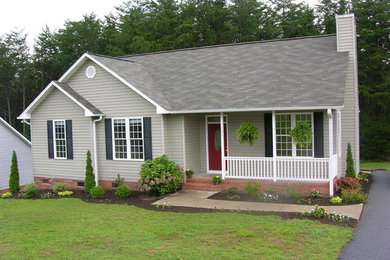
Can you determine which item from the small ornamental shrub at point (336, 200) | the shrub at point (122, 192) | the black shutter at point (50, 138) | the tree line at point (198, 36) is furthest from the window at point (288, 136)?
the tree line at point (198, 36)

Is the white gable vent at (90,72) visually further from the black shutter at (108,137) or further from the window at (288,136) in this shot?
Answer: the window at (288,136)

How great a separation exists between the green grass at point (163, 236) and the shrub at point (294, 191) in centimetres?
253

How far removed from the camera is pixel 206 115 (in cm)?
1562

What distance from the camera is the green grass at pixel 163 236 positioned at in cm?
749

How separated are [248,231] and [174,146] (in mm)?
6524

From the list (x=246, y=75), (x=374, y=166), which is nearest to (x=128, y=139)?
(x=246, y=75)

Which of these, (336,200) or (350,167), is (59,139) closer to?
(336,200)

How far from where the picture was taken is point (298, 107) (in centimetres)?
1221

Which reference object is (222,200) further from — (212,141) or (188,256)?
(188,256)

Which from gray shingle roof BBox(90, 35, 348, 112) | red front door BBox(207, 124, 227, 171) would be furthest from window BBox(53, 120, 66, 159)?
red front door BBox(207, 124, 227, 171)

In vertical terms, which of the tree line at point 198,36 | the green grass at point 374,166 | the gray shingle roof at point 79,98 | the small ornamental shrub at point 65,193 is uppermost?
the tree line at point 198,36

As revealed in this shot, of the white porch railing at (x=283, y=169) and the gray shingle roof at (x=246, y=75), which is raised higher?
the gray shingle roof at (x=246, y=75)

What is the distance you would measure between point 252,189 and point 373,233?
187 inches

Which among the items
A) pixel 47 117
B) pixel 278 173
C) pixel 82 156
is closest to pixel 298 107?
pixel 278 173
